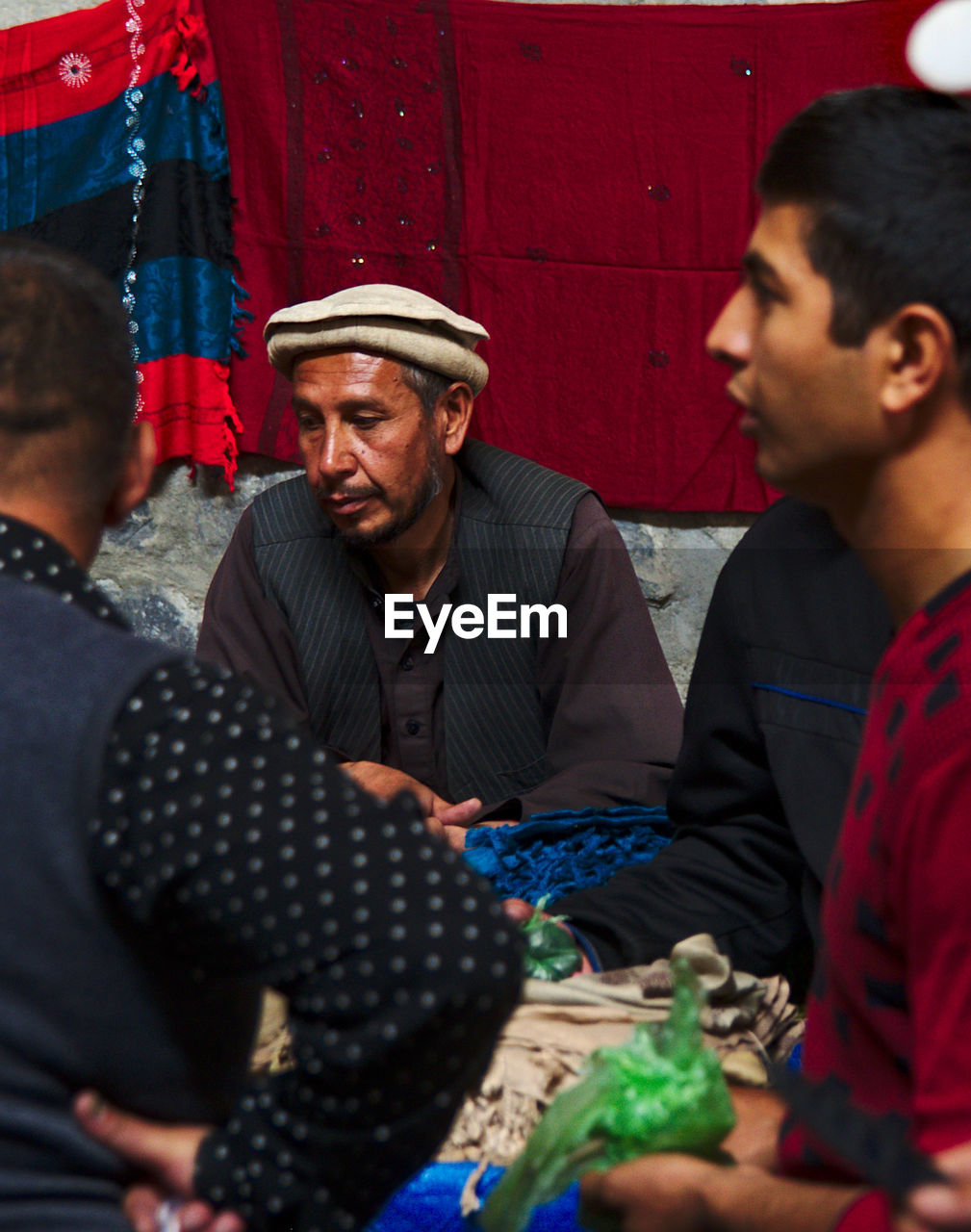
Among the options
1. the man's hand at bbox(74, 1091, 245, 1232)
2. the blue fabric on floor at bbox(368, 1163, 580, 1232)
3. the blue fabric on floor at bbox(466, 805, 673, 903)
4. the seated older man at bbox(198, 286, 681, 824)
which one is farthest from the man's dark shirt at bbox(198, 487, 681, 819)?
the man's hand at bbox(74, 1091, 245, 1232)

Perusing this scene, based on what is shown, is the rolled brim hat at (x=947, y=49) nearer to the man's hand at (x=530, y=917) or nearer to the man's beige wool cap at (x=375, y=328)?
the man's hand at (x=530, y=917)

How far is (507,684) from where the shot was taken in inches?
103

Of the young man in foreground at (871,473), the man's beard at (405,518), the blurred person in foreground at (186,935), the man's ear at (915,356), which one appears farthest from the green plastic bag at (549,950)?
the man's beard at (405,518)

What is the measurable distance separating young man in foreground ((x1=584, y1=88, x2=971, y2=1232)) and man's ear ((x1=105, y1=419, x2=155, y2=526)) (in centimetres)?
47

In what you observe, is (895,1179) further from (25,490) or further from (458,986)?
(25,490)

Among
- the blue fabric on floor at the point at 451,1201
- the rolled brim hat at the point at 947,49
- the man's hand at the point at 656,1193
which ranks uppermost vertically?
the rolled brim hat at the point at 947,49

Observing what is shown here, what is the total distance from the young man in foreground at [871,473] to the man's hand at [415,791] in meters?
1.33

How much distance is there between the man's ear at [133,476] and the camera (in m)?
0.97

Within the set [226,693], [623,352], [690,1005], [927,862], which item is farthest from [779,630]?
[623,352]

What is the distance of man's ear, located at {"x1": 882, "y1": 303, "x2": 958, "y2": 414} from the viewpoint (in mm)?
938

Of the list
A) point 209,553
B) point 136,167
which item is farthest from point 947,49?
point 209,553

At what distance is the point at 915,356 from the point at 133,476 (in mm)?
591

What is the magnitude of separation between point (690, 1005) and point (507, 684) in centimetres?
164

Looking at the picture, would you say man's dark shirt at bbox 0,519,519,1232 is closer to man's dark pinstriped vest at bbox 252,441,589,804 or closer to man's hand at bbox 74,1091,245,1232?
man's hand at bbox 74,1091,245,1232
